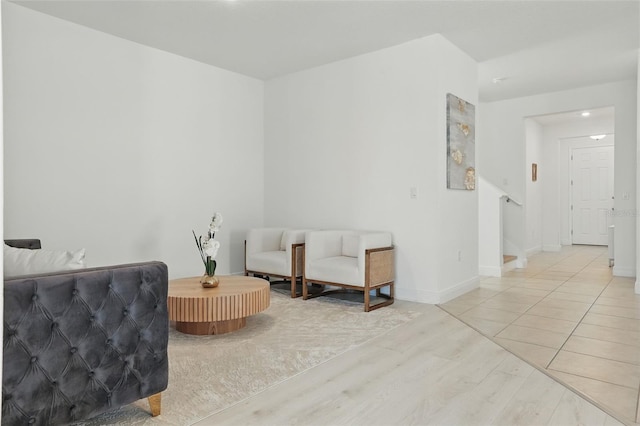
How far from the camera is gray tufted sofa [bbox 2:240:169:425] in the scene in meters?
1.57

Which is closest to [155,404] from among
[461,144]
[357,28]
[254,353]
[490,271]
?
[254,353]

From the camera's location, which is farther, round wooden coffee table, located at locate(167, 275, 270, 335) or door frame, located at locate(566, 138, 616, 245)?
door frame, located at locate(566, 138, 616, 245)

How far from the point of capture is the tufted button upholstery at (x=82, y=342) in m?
1.57

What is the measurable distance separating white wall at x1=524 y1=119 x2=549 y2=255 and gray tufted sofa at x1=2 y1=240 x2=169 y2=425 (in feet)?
25.8

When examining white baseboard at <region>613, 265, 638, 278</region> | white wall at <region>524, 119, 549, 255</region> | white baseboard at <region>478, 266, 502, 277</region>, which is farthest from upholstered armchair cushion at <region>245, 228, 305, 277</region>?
white wall at <region>524, 119, 549, 255</region>

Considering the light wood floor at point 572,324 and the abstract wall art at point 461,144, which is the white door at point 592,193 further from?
the abstract wall art at point 461,144

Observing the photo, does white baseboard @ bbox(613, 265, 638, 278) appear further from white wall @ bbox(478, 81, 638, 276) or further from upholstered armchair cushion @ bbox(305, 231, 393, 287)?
upholstered armchair cushion @ bbox(305, 231, 393, 287)

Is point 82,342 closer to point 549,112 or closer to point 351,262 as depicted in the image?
point 351,262

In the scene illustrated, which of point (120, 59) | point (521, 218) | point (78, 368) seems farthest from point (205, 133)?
point (521, 218)

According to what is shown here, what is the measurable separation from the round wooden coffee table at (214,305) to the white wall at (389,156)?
5.84 feet

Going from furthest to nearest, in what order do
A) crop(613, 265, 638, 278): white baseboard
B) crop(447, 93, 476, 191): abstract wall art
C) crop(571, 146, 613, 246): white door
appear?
crop(571, 146, 613, 246): white door, crop(613, 265, 638, 278): white baseboard, crop(447, 93, 476, 191): abstract wall art

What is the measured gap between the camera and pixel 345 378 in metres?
2.47

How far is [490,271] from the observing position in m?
5.96

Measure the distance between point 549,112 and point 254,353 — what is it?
20.2 ft
